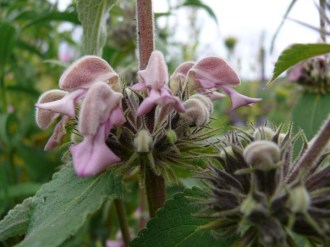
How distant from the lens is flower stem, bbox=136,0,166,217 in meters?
0.92

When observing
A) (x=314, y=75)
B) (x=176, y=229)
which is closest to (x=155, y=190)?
(x=176, y=229)

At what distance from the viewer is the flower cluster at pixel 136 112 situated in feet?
2.52

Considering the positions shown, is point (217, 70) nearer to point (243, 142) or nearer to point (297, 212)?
point (243, 142)

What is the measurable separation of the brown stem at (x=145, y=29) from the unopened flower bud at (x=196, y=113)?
14 cm

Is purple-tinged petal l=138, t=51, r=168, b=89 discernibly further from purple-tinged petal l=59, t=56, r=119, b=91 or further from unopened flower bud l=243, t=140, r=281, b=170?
unopened flower bud l=243, t=140, r=281, b=170

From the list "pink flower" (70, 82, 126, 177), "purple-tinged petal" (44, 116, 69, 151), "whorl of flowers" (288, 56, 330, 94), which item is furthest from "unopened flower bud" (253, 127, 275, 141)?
"whorl of flowers" (288, 56, 330, 94)

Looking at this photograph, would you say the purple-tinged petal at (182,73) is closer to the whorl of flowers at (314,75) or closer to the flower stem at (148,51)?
the flower stem at (148,51)

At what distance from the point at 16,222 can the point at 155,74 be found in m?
0.33

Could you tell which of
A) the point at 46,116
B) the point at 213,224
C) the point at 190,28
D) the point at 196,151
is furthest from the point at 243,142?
the point at 190,28

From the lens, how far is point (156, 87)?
0.82 meters

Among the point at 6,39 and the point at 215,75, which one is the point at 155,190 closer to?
the point at 215,75

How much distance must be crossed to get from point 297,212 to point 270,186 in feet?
0.26

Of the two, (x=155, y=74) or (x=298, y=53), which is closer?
(x=298, y=53)

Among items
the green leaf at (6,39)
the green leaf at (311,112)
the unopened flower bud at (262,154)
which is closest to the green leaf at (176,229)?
the unopened flower bud at (262,154)
